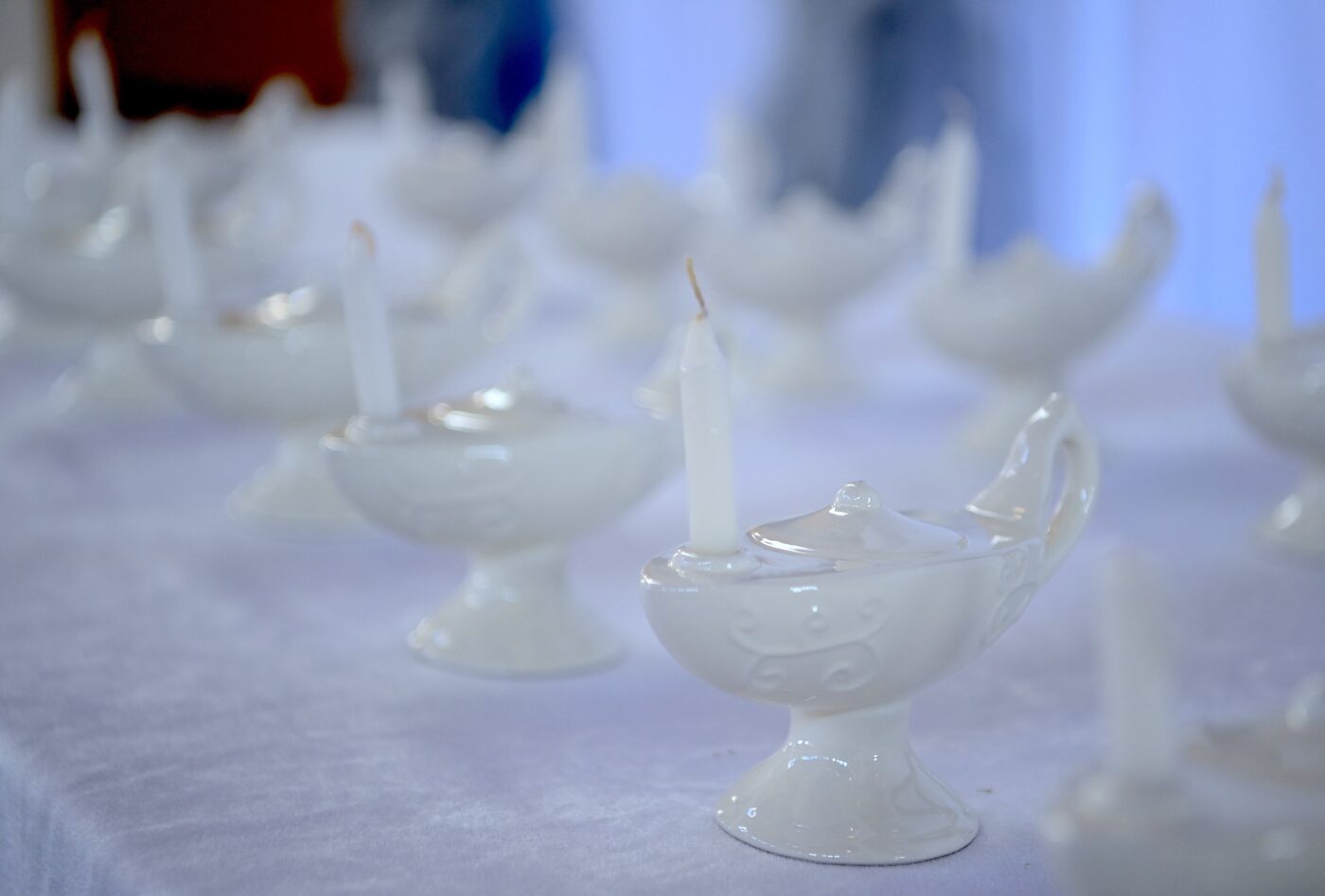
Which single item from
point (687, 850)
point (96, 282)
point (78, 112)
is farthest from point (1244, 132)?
point (78, 112)

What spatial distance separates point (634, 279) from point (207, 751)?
1.46 metres

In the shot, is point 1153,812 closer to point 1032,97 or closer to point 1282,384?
point 1282,384

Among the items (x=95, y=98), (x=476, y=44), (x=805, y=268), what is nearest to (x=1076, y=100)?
(x=805, y=268)

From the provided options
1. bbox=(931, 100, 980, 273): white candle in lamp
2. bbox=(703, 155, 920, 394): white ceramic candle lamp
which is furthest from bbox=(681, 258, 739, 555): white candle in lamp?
bbox=(703, 155, 920, 394): white ceramic candle lamp

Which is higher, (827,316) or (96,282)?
(96,282)

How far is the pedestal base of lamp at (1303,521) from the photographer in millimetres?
1375

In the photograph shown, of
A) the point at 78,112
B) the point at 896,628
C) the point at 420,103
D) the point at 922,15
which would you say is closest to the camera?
the point at 896,628

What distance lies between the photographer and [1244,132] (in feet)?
9.12

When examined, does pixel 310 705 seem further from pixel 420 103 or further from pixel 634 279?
pixel 420 103

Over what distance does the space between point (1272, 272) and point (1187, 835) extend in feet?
2.91

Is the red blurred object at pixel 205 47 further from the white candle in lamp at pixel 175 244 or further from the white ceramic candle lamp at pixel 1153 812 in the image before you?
the white ceramic candle lamp at pixel 1153 812

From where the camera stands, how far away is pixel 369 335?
3.71 ft

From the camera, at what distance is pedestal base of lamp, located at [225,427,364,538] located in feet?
5.01

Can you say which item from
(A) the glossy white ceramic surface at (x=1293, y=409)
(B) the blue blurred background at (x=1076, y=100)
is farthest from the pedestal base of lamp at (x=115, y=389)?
(B) the blue blurred background at (x=1076, y=100)
